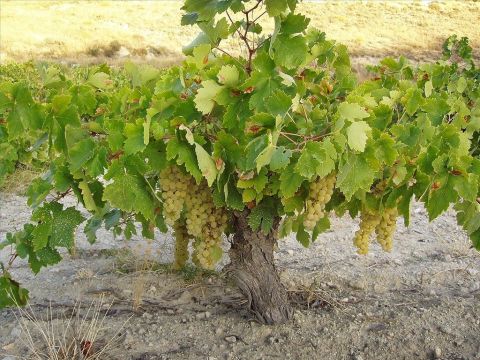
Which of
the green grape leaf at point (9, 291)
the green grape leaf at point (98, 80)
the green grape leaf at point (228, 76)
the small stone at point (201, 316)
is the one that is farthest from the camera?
the small stone at point (201, 316)

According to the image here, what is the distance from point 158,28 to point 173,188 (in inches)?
852

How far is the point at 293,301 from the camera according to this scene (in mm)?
3426

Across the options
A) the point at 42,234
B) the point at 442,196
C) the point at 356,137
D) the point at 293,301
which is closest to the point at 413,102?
the point at 442,196

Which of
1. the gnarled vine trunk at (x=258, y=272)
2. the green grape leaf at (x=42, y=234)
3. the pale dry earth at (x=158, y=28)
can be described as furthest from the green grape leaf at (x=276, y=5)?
the pale dry earth at (x=158, y=28)

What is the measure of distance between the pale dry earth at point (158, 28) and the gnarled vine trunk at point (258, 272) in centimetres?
1431

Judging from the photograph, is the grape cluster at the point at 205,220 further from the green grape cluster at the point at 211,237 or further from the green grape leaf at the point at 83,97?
the green grape leaf at the point at 83,97

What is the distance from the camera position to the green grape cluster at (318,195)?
2284mm

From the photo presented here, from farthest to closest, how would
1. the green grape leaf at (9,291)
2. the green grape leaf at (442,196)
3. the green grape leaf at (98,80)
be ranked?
the green grape leaf at (9,291), the green grape leaf at (98,80), the green grape leaf at (442,196)

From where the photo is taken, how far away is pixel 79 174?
2293 millimetres

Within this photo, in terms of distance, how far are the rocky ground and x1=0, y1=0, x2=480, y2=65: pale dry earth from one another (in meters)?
13.4

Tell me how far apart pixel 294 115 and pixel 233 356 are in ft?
4.27

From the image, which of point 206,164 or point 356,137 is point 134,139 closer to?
point 206,164

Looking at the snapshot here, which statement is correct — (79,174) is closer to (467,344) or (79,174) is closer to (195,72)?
(195,72)

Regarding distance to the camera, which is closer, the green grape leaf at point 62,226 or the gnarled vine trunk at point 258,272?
the green grape leaf at point 62,226
